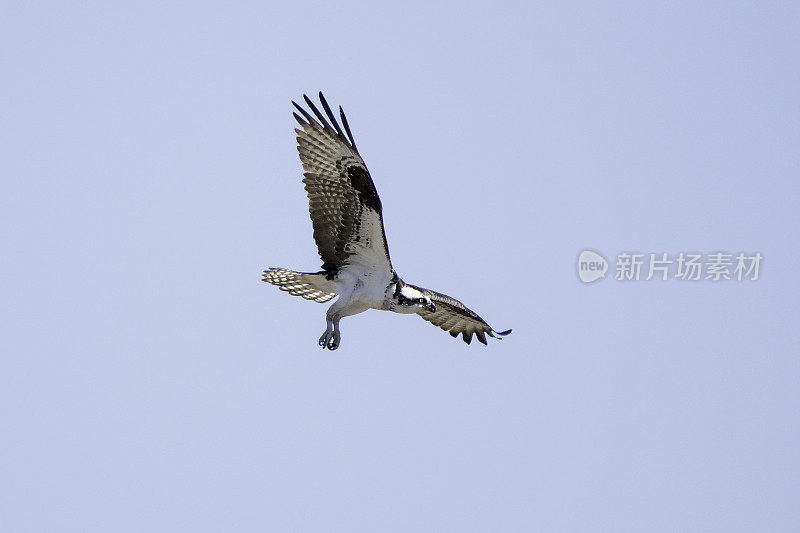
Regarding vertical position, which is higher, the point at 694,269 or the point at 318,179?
the point at 694,269

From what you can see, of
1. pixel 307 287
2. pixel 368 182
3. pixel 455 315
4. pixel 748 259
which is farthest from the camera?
pixel 748 259

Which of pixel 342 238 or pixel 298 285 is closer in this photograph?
pixel 342 238

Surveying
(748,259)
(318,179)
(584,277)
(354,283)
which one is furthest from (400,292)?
(748,259)

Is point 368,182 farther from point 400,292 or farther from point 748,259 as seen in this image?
point 748,259

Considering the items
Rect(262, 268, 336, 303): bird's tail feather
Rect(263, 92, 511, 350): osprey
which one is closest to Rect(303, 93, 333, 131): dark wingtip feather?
Rect(263, 92, 511, 350): osprey

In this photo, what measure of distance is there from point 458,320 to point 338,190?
2.93 metres

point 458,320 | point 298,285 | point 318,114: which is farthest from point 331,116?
point 458,320

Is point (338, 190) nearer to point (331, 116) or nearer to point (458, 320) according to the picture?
point (331, 116)

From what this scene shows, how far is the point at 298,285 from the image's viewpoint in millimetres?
16109

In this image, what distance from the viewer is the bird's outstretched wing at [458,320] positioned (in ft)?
56.1

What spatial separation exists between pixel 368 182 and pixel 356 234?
1.98 feet

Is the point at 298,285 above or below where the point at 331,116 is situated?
below

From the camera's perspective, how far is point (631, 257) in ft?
63.0

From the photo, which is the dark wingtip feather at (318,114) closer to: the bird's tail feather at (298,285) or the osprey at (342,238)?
the osprey at (342,238)
